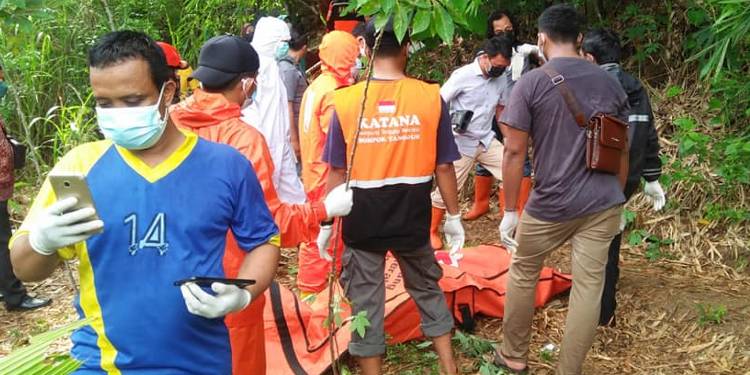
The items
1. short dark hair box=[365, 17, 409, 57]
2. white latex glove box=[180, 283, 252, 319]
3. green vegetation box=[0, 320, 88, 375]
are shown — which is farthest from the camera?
short dark hair box=[365, 17, 409, 57]

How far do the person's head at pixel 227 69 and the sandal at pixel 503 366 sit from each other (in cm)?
176

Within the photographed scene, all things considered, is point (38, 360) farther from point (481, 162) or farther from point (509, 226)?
point (481, 162)

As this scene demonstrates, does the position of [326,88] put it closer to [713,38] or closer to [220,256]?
[220,256]

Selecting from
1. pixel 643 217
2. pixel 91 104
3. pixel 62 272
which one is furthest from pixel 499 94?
pixel 91 104

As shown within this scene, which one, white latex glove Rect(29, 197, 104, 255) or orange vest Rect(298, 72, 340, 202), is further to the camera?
Result: orange vest Rect(298, 72, 340, 202)

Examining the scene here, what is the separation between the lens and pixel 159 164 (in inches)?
71.3

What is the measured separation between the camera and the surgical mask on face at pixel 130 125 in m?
1.76

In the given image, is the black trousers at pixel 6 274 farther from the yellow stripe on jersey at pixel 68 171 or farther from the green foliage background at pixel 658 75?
the yellow stripe on jersey at pixel 68 171

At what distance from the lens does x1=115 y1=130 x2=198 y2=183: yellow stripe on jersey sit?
1.78m

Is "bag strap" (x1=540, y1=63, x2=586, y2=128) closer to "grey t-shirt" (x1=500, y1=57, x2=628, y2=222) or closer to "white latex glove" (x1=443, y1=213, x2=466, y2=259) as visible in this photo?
"grey t-shirt" (x1=500, y1=57, x2=628, y2=222)

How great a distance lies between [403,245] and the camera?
121 inches

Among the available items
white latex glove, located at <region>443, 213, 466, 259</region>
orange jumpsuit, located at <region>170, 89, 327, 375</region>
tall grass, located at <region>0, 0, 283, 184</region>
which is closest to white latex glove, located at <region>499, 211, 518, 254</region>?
white latex glove, located at <region>443, 213, 466, 259</region>

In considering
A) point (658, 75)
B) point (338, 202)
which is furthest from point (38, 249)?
point (658, 75)

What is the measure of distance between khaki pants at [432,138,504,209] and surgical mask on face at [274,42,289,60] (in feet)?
4.82
